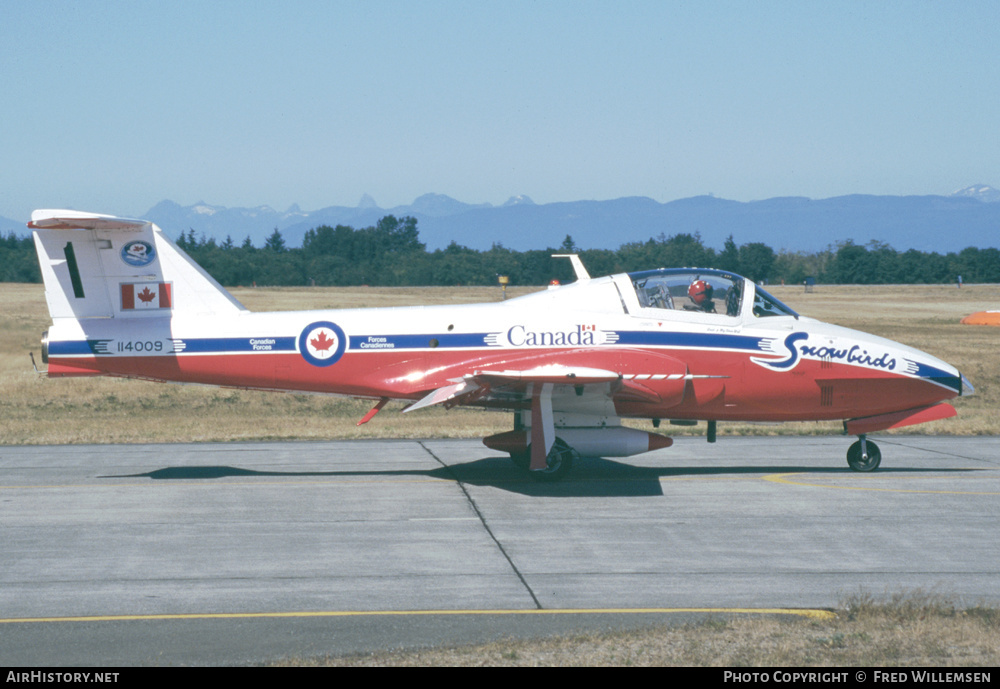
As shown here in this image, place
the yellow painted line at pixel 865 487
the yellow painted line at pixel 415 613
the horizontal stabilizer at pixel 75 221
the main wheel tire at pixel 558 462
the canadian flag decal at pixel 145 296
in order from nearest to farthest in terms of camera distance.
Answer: the yellow painted line at pixel 415 613 < the horizontal stabilizer at pixel 75 221 < the yellow painted line at pixel 865 487 < the canadian flag decal at pixel 145 296 < the main wheel tire at pixel 558 462

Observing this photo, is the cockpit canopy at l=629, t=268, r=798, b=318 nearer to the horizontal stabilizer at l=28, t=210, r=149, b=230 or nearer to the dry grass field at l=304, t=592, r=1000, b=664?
the dry grass field at l=304, t=592, r=1000, b=664

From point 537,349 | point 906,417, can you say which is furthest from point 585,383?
point 906,417

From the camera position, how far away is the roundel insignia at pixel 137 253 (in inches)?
577

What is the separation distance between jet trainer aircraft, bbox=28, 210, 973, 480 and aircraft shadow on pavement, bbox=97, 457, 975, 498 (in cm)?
50

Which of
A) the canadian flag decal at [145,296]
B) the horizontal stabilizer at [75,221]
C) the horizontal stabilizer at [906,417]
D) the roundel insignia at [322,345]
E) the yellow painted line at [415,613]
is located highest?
the horizontal stabilizer at [75,221]

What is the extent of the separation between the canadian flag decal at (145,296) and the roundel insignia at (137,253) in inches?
12.6

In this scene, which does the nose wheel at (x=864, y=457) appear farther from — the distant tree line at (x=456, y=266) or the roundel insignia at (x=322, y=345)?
the distant tree line at (x=456, y=266)

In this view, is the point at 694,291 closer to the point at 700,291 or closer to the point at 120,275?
the point at 700,291

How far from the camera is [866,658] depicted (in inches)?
278

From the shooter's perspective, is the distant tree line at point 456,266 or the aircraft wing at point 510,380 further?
the distant tree line at point 456,266

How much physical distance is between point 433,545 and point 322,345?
15.8 feet

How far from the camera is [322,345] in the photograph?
14.8 meters

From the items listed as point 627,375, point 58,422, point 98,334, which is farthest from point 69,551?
point 58,422

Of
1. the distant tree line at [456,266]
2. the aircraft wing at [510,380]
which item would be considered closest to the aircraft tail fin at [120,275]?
the aircraft wing at [510,380]
